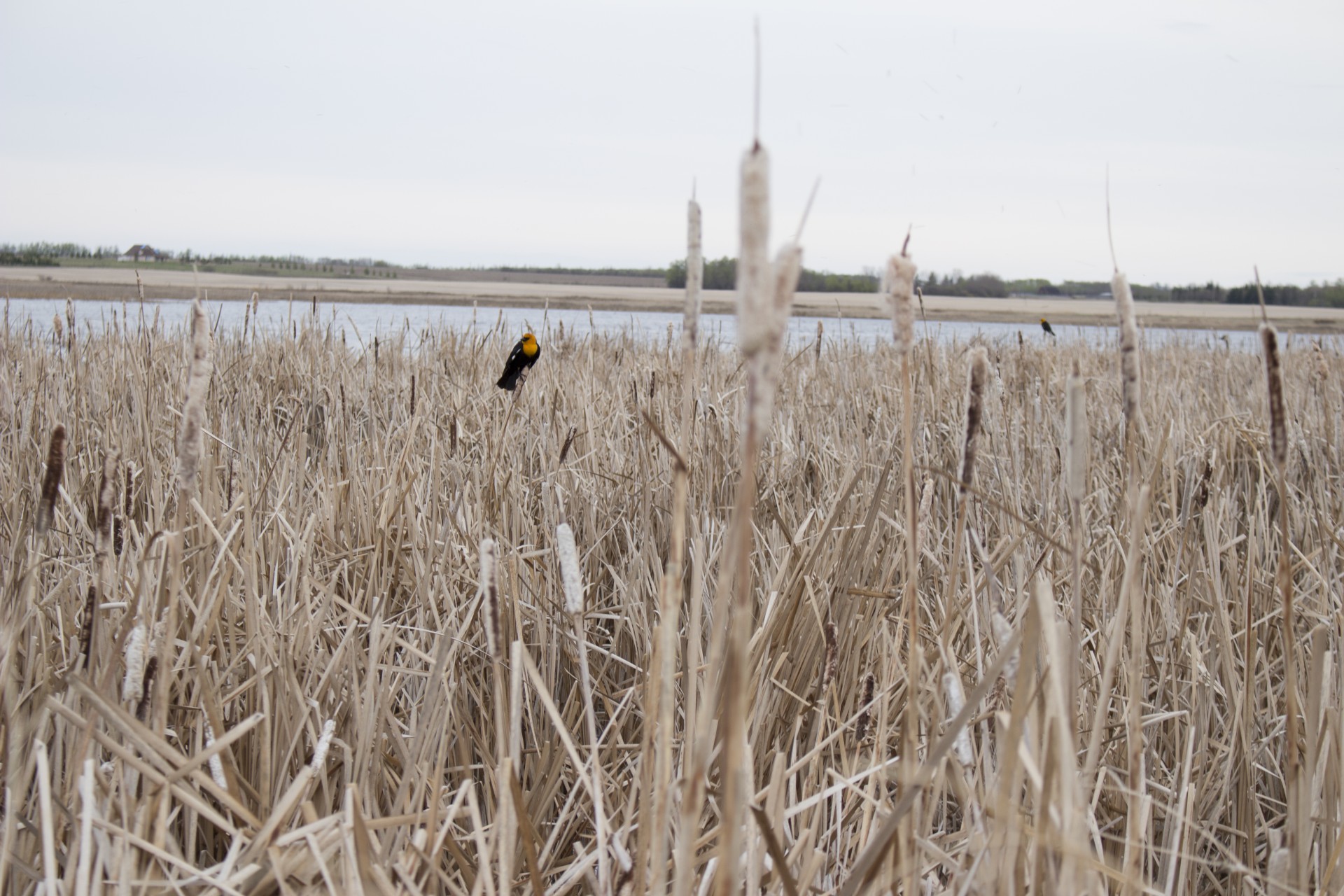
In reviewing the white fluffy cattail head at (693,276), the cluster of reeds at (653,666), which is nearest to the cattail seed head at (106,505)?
the cluster of reeds at (653,666)

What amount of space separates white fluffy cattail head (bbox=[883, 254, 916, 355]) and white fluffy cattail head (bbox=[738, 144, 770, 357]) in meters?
0.26

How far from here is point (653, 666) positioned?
76cm

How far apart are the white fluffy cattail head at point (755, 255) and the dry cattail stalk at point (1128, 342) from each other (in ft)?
1.26

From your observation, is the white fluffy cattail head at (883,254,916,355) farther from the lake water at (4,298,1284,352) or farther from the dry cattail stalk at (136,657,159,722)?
the dry cattail stalk at (136,657,159,722)

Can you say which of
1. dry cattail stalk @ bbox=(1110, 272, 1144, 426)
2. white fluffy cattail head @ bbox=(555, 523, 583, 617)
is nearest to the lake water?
white fluffy cattail head @ bbox=(555, 523, 583, 617)

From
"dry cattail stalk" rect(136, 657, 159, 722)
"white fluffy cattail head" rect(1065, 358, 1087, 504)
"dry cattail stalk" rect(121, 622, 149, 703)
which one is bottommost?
"dry cattail stalk" rect(136, 657, 159, 722)

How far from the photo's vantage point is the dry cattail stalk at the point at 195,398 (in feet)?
2.11

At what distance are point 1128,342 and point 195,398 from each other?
0.66 m

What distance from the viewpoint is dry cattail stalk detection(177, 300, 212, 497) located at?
64cm

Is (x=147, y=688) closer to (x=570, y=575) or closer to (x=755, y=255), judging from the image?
(x=570, y=575)

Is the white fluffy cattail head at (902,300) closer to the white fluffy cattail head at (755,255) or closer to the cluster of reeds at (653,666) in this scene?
the cluster of reeds at (653,666)

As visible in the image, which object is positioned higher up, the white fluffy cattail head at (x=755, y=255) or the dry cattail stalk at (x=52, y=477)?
the white fluffy cattail head at (x=755, y=255)

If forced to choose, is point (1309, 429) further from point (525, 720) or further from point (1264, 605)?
point (525, 720)

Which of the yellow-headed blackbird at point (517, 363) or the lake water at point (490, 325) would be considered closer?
the yellow-headed blackbird at point (517, 363)
